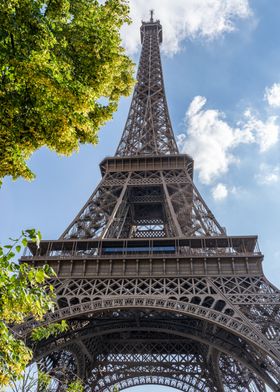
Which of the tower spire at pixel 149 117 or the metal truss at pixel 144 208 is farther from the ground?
the tower spire at pixel 149 117

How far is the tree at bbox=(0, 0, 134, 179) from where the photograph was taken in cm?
677

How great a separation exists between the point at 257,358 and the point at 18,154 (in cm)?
1737

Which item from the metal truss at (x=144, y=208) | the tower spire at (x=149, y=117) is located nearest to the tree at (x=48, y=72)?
the metal truss at (x=144, y=208)

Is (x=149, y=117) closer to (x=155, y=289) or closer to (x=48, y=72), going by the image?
(x=155, y=289)

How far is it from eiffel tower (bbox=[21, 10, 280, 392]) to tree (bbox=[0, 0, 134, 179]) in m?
11.1

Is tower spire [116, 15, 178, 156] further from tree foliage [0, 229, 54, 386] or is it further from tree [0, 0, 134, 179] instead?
tree foliage [0, 229, 54, 386]

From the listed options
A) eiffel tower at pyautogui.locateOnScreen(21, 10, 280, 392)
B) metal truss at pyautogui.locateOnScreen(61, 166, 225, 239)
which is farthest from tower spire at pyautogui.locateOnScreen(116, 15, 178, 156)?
metal truss at pyautogui.locateOnScreen(61, 166, 225, 239)

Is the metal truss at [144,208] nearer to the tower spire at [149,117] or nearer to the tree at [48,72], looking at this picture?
the tower spire at [149,117]

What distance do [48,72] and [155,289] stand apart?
14.8m

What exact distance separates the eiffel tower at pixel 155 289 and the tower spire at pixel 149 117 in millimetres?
201

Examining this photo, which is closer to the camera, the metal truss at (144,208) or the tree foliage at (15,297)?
the tree foliage at (15,297)

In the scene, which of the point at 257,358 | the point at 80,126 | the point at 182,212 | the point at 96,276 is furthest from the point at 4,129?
the point at 182,212

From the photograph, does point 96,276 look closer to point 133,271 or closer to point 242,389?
point 133,271

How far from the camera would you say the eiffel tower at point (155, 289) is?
60.1 ft
